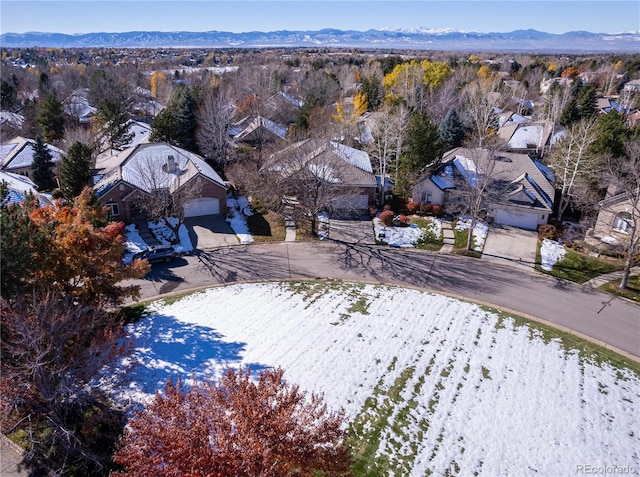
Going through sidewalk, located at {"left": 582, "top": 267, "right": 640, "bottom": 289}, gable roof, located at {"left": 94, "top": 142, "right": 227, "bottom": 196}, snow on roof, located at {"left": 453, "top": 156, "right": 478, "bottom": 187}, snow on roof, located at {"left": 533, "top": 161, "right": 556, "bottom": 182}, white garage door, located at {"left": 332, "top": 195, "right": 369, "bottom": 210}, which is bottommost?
sidewalk, located at {"left": 582, "top": 267, "right": 640, "bottom": 289}

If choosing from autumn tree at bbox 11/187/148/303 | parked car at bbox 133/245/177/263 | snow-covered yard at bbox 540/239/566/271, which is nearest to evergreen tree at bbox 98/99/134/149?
parked car at bbox 133/245/177/263

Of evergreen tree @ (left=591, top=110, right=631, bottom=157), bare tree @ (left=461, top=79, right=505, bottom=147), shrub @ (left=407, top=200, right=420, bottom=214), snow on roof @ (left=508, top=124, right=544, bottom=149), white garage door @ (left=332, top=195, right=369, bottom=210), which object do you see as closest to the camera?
white garage door @ (left=332, top=195, right=369, bottom=210)

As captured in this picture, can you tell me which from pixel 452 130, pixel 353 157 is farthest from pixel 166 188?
pixel 452 130

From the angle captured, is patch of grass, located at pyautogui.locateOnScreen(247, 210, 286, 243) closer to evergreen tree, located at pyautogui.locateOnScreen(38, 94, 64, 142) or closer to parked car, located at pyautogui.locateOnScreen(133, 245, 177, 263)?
parked car, located at pyautogui.locateOnScreen(133, 245, 177, 263)

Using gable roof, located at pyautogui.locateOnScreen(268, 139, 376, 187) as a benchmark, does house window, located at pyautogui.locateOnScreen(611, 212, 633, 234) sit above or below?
below

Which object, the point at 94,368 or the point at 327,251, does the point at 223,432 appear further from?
the point at 327,251

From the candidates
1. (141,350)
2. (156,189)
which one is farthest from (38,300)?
(156,189)
